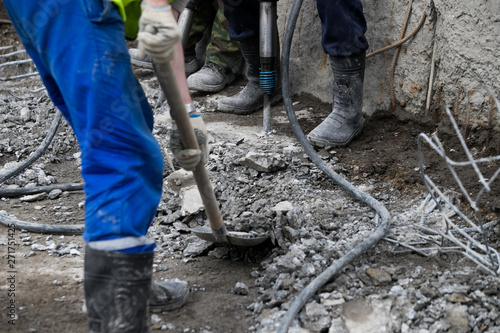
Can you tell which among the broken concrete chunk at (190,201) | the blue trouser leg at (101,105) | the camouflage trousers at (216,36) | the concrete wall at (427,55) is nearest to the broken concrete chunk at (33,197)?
the broken concrete chunk at (190,201)

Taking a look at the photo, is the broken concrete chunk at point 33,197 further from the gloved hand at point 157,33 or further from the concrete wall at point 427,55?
the concrete wall at point 427,55

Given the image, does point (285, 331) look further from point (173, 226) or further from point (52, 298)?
point (173, 226)

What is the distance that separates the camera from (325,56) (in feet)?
13.4

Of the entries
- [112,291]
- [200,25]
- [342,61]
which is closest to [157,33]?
[112,291]

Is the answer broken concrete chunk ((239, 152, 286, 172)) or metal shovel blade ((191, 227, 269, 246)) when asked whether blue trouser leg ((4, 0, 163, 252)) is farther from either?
broken concrete chunk ((239, 152, 286, 172))

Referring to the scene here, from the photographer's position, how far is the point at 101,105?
1.54 meters

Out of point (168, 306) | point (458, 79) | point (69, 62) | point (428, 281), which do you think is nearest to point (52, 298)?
point (168, 306)

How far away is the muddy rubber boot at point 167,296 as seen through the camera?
2.06 metres

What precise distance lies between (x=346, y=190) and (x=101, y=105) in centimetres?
169

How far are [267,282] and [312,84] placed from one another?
234 centimetres

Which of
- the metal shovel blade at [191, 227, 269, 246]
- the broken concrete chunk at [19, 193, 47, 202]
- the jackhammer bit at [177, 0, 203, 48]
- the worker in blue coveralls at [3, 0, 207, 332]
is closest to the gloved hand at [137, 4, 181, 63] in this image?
the worker in blue coveralls at [3, 0, 207, 332]

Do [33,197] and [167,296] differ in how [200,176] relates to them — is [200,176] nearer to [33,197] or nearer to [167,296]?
[167,296]

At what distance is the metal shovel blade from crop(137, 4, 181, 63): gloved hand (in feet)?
3.43

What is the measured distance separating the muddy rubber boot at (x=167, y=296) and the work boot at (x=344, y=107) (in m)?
1.59
